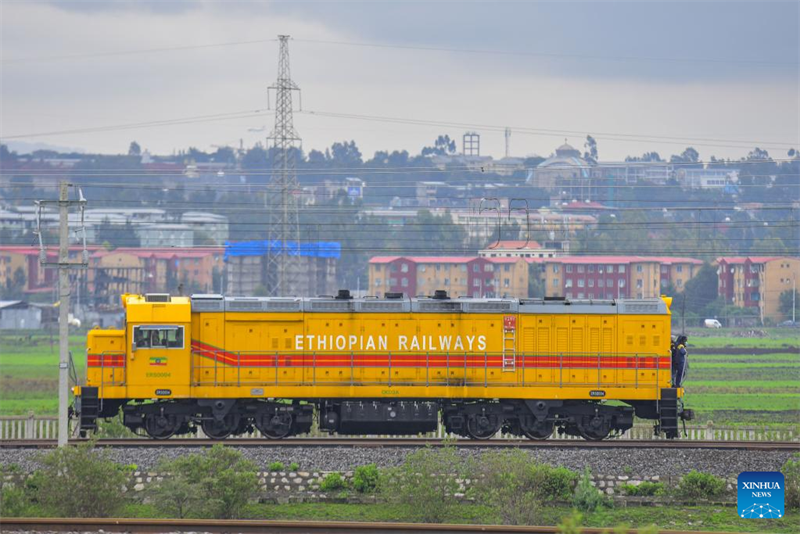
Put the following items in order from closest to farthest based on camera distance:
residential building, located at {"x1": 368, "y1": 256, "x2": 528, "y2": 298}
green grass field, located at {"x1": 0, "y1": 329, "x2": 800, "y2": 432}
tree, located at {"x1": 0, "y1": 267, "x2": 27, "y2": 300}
Result: green grass field, located at {"x1": 0, "y1": 329, "x2": 800, "y2": 432}, residential building, located at {"x1": 368, "y1": 256, "x2": 528, "y2": 298}, tree, located at {"x1": 0, "y1": 267, "x2": 27, "y2": 300}

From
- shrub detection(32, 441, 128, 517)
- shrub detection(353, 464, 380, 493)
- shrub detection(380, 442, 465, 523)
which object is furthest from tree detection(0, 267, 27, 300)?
shrub detection(380, 442, 465, 523)

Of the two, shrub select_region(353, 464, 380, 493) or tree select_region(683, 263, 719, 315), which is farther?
tree select_region(683, 263, 719, 315)

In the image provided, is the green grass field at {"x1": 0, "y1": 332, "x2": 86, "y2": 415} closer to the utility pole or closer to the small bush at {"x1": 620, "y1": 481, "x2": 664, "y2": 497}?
the utility pole

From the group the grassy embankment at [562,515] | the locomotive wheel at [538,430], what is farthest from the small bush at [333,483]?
the locomotive wheel at [538,430]

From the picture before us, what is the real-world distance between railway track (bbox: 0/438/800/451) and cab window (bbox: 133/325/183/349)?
213 centimetres

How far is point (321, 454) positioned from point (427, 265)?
74293 millimetres

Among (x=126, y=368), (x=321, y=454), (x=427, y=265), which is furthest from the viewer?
(x=427, y=265)

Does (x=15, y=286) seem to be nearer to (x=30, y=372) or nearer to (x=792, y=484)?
(x=30, y=372)

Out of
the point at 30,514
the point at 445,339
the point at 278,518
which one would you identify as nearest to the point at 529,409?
the point at 445,339

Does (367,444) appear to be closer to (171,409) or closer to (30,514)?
(171,409)

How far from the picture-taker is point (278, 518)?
1953 cm

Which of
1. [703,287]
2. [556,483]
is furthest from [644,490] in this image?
[703,287]

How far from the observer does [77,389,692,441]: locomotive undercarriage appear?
24406 millimetres

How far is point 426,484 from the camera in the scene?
64.2 feet
